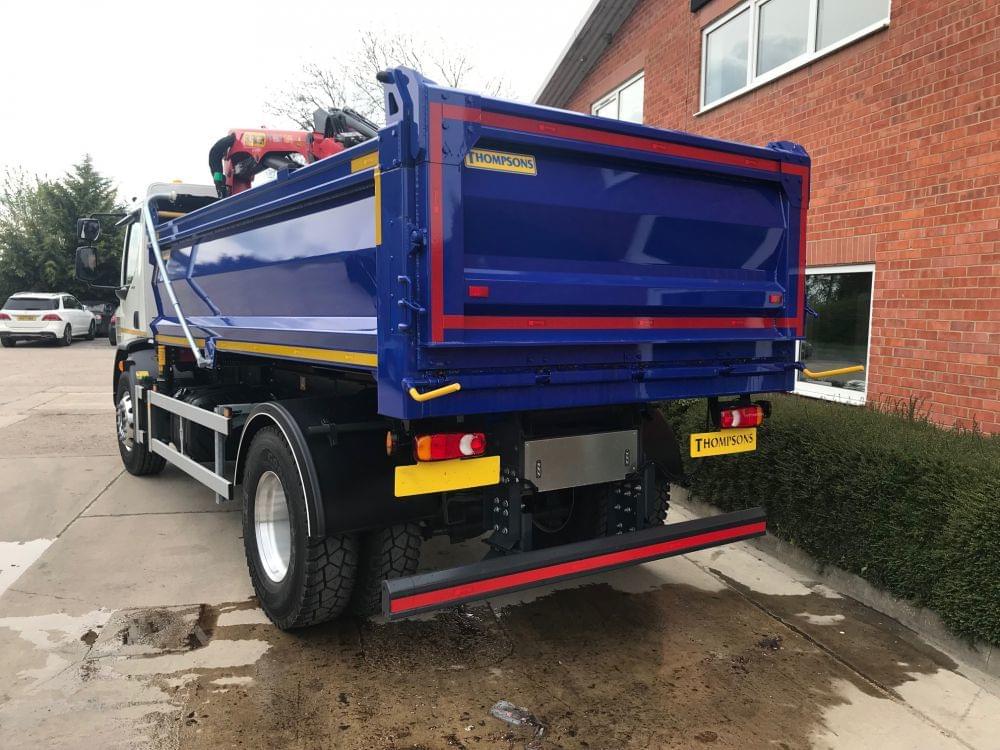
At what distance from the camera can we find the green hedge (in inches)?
133

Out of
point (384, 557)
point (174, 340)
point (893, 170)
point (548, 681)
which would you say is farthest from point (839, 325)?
point (174, 340)

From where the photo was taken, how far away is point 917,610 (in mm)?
3797

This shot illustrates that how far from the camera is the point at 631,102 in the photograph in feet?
36.8

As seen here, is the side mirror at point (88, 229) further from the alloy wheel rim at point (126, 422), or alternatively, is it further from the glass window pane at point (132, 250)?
the alloy wheel rim at point (126, 422)

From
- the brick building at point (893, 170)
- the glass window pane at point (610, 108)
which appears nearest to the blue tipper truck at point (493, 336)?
the brick building at point (893, 170)

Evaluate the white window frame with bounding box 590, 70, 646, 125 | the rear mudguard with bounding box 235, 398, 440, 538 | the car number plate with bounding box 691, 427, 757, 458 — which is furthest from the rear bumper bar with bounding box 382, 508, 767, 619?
the white window frame with bounding box 590, 70, 646, 125

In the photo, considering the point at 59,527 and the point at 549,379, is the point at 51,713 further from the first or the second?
the point at 59,527

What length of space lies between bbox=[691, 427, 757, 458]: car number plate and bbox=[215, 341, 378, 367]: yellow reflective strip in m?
1.78

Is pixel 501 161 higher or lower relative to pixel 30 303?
higher

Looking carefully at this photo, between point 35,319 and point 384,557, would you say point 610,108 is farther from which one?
point 35,319

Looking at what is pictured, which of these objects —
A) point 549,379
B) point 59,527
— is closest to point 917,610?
point 549,379

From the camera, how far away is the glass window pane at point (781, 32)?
718cm

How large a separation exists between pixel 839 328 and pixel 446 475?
16.9 feet

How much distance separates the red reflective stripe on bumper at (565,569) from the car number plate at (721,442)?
0.41m
